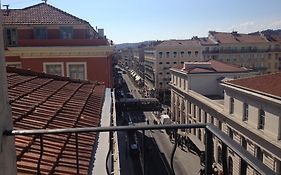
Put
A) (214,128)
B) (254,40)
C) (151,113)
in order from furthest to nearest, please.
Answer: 1. (254,40)
2. (151,113)
3. (214,128)

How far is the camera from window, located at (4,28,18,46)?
26.4 meters

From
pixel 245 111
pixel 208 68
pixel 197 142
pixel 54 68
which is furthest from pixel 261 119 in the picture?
pixel 208 68

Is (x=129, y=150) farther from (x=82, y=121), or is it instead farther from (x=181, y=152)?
(x=82, y=121)

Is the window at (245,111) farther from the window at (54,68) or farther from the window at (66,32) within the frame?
the window at (66,32)

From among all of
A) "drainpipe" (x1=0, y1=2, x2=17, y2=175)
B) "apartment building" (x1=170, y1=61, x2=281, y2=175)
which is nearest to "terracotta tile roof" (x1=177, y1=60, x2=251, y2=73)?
"apartment building" (x1=170, y1=61, x2=281, y2=175)

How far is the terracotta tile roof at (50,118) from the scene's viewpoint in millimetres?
4770

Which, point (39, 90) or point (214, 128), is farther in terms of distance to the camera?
point (39, 90)

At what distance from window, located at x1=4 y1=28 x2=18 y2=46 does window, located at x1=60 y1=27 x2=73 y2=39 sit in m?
3.64

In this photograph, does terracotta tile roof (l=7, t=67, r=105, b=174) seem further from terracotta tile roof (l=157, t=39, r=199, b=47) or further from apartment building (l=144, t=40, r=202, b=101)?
terracotta tile roof (l=157, t=39, r=199, b=47)

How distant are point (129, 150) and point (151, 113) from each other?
28570 millimetres

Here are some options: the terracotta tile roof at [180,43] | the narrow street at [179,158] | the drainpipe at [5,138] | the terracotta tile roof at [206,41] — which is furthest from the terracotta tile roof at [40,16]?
the terracotta tile roof at [206,41]

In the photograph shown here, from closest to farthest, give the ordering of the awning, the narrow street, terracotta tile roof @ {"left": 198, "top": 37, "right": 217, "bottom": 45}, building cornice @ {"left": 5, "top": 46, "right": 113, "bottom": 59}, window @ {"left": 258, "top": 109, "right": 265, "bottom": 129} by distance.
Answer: window @ {"left": 258, "top": 109, "right": 265, "bottom": 129}, building cornice @ {"left": 5, "top": 46, "right": 113, "bottom": 59}, the narrow street, the awning, terracotta tile roof @ {"left": 198, "top": 37, "right": 217, "bottom": 45}

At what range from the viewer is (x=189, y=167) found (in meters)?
30.9

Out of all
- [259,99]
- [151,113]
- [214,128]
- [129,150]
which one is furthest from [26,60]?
[151,113]
